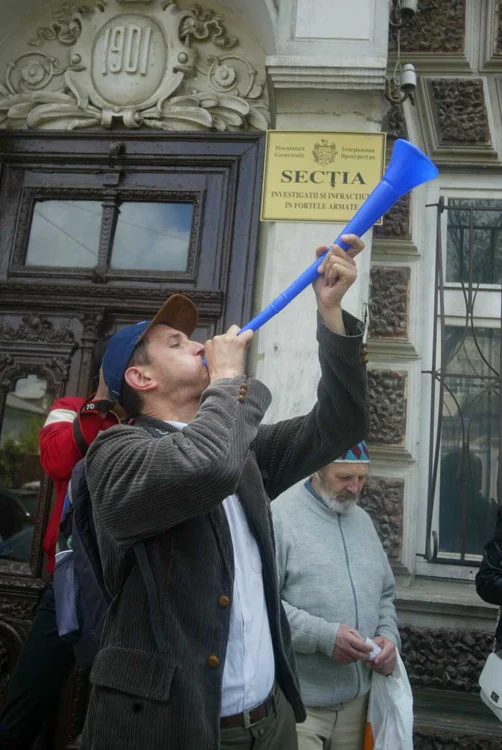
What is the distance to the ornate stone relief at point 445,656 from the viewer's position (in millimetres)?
3367

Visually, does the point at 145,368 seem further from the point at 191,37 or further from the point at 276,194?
the point at 191,37

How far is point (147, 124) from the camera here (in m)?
4.15

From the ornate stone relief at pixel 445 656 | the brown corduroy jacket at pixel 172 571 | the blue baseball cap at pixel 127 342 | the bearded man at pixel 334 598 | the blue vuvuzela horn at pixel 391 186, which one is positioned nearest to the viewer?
the brown corduroy jacket at pixel 172 571

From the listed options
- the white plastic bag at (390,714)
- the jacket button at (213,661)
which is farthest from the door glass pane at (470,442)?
the jacket button at (213,661)

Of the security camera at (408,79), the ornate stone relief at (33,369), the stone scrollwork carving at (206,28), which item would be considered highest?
the stone scrollwork carving at (206,28)

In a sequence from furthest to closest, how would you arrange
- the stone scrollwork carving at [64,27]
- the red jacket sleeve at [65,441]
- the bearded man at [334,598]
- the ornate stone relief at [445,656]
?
1. the stone scrollwork carving at [64,27]
2. the ornate stone relief at [445,656]
3. the red jacket sleeve at [65,441]
4. the bearded man at [334,598]

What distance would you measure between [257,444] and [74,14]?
3666 millimetres

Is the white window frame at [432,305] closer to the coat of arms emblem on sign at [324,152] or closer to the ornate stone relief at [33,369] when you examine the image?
the coat of arms emblem on sign at [324,152]

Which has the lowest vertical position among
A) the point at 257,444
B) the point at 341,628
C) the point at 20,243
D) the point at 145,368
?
the point at 341,628

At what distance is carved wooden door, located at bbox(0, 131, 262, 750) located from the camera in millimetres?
3883

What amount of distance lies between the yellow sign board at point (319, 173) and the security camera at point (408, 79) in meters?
0.45

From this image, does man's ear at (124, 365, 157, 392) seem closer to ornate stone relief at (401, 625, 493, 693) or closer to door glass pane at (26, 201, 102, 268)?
ornate stone relief at (401, 625, 493, 693)

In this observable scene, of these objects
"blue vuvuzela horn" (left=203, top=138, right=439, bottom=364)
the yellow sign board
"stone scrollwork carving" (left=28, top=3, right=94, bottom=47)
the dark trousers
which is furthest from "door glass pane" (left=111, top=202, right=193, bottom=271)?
"blue vuvuzela horn" (left=203, top=138, right=439, bottom=364)

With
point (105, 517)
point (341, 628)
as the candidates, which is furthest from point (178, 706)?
point (341, 628)
